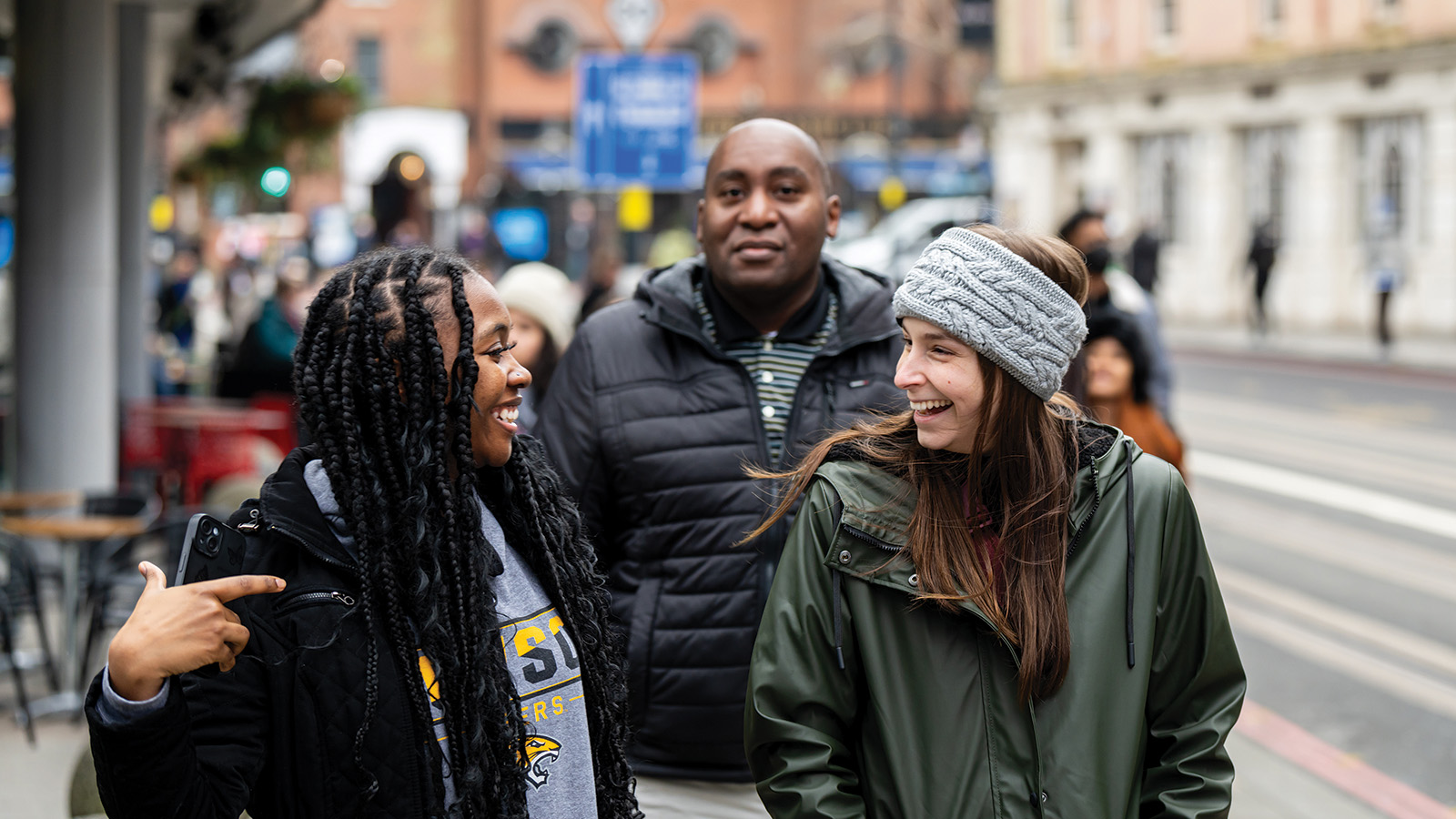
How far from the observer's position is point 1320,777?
6012 mm

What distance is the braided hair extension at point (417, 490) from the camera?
6.96 ft

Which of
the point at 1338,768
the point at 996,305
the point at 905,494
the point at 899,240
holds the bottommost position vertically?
the point at 1338,768

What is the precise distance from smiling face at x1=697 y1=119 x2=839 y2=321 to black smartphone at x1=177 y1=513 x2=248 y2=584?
1.65 meters

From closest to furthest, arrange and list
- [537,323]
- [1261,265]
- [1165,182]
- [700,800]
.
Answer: [700,800]
[537,323]
[1261,265]
[1165,182]

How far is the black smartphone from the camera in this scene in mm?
2029

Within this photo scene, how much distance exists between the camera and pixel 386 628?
2113 mm

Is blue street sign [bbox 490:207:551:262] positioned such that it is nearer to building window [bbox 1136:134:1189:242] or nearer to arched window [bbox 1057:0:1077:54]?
building window [bbox 1136:134:1189:242]

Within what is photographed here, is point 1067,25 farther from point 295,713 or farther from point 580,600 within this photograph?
point 295,713

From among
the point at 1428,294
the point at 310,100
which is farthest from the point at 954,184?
the point at 310,100

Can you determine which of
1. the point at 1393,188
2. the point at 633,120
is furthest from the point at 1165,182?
the point at 633,120

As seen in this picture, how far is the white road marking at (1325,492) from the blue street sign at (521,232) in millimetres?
7123

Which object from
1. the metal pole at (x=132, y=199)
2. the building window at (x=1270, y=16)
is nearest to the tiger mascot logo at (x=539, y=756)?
the metal pole at (x=132, y=199)

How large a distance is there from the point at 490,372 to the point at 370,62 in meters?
52.6

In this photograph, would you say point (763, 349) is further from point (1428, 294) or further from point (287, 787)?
point (1428, 294)
